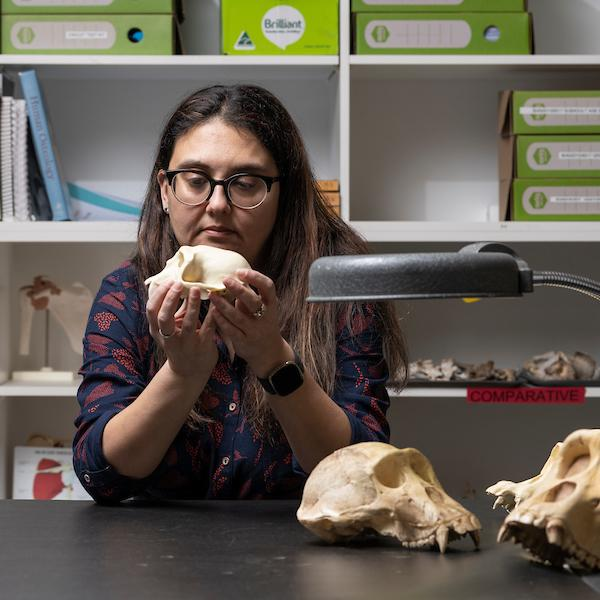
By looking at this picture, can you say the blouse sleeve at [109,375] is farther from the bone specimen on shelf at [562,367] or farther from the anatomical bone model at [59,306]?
the bone specimen on shelf at [562,367]

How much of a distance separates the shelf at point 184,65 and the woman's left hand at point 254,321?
3.57 feet

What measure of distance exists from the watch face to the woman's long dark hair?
193mm

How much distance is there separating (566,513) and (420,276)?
0.26 meters

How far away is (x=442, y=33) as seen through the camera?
7.07ft

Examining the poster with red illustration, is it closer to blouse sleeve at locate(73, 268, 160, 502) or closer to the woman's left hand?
blouse sleeve at locate(73, 268, 160, 502)

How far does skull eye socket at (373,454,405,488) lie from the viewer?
0.91m

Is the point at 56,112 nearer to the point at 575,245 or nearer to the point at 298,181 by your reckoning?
the point at 298,181

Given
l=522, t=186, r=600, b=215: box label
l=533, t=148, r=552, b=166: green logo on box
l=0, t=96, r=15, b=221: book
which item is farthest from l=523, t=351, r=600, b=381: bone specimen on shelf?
l=0, t=96, r=15, b=221: book

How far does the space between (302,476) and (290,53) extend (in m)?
1.09

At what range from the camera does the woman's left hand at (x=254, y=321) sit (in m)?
1.16

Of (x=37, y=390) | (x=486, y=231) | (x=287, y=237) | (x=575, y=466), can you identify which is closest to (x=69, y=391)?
(x=37, y=390)

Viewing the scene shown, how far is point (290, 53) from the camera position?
2.16m

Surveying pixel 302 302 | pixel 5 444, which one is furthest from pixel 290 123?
pixel 5 444

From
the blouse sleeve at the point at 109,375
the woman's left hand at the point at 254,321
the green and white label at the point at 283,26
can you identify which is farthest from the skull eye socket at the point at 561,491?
the green and white label at the point at 283,26
